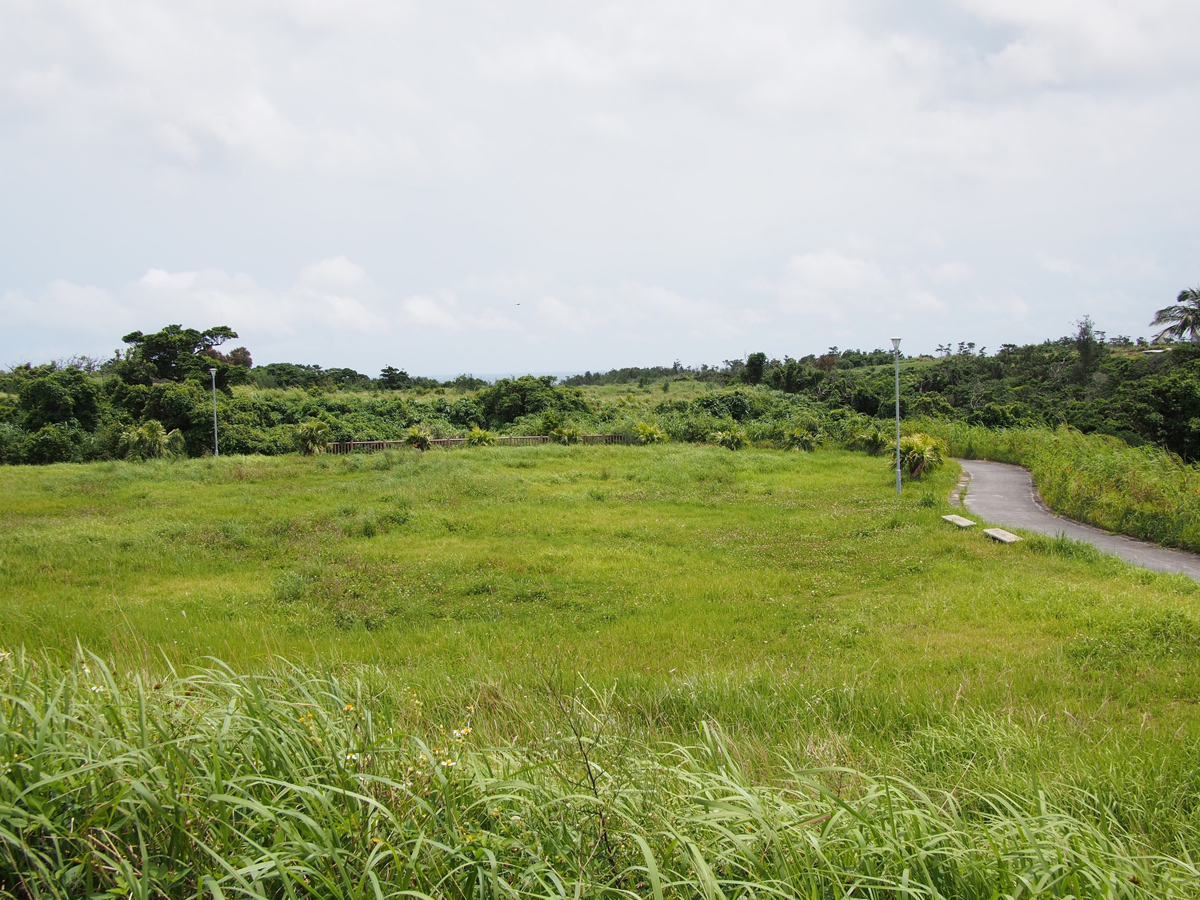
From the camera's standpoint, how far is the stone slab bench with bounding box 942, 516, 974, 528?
39.7ft

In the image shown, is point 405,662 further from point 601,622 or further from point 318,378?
point 318,378

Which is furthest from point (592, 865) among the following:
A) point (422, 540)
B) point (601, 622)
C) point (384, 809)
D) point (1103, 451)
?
point (1103, 451)

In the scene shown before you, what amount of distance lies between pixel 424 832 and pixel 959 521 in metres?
12.3

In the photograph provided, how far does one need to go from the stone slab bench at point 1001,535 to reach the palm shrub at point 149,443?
2819 cm

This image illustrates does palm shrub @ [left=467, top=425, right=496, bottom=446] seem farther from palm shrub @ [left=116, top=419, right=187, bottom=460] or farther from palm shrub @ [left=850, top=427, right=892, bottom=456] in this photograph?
palm shrub @ [left=850, top=427, right=892, bottom=456]

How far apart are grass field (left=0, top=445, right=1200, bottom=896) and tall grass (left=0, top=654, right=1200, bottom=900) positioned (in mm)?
372

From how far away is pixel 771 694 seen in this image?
480cm

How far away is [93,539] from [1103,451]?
2203 centimetres

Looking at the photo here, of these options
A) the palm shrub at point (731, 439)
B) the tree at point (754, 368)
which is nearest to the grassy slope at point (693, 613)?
the palm shrub at point (731, 439)

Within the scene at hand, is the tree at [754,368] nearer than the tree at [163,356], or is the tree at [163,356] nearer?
the tree at [163,356]

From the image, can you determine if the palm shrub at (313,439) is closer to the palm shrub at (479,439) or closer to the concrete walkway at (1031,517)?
the palm shrub at (479,439)

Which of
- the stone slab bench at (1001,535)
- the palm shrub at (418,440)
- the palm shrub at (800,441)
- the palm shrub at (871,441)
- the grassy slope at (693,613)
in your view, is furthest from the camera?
the palm shrub at (418,440)

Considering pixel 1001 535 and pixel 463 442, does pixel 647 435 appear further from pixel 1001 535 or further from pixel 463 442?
pixel 1001 535

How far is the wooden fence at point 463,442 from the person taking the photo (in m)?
29.3
